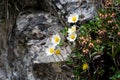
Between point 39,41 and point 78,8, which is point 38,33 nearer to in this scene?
point 39,41

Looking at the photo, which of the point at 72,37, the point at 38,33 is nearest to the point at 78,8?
the point at 38,33

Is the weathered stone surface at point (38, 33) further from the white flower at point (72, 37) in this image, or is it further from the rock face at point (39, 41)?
the white flower at point (72, 37)

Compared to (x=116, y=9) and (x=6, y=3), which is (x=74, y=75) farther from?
(x=6, y=3)

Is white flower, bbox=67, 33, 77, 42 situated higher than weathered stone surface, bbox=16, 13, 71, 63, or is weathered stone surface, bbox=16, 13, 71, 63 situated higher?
white flower, bbox=67, 33, 77, 42

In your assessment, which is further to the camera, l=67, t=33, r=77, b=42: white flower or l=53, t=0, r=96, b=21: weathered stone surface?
l=53, t=0, r=96, b=21: weathered stone surface

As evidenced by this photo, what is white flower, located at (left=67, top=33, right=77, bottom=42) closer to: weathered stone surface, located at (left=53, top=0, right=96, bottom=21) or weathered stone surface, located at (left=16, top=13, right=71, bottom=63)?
weathered stone surface, located at (left=16, top=13, right=71, bottom=63)

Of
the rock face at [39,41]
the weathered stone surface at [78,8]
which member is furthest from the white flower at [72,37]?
the weathered stone surface at [78,8]

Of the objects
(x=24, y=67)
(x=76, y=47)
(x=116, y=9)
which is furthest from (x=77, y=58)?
(x=24, y=67)

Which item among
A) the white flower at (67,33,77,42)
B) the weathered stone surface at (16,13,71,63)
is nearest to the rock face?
the weathered stone surface at (16,13,71,63)
